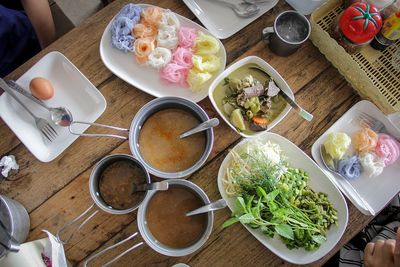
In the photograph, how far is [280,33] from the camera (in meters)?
1.16

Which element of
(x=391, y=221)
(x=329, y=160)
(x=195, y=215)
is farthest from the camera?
(x=391, y=221)

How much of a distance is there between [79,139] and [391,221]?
1154 millimetres

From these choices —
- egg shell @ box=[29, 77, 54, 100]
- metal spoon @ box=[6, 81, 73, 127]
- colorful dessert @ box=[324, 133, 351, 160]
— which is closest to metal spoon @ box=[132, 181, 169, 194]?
Result: metal spoon @ box=[6, 81, 73, 127]

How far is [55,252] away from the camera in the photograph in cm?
94

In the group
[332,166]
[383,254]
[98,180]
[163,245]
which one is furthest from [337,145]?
[98,180]

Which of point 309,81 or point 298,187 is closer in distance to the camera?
point 298,187

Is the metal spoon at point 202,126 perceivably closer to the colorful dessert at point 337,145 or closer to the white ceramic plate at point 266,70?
the white ceramic plate at point 266,70

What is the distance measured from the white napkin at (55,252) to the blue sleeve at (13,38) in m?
0.80

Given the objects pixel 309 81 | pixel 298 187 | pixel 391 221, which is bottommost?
pixel 391 221

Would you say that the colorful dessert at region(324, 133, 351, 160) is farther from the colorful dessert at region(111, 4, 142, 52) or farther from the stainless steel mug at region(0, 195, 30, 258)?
→ the stainless steel mug at region(0, 195, 30, 258)

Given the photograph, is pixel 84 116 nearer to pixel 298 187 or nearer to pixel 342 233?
pixel 298 187

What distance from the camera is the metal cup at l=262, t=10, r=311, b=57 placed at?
1.15 metres

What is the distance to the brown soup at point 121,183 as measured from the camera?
3.33ft

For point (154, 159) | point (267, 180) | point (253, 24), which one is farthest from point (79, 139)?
point (253, 24)
